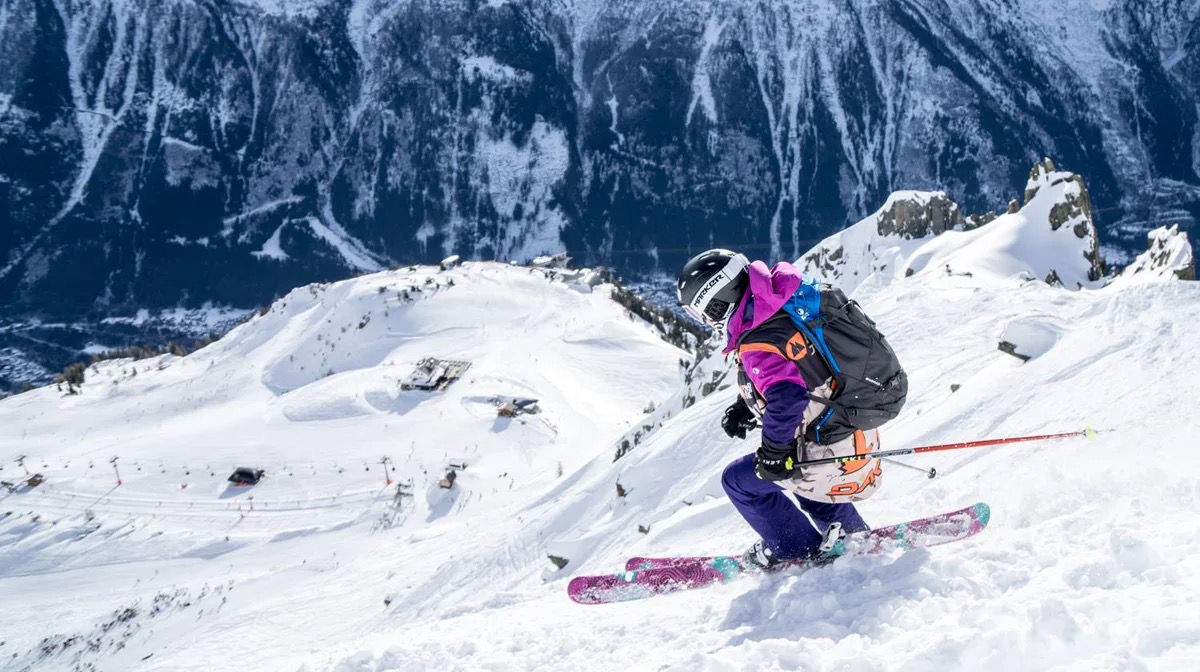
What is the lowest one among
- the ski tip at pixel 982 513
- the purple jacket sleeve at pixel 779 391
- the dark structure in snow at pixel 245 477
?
the dark structure in snow at pixel 245 477

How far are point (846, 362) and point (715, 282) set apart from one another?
1311mm

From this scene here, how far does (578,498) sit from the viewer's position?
70.5 ft

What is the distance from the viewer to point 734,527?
1199cm

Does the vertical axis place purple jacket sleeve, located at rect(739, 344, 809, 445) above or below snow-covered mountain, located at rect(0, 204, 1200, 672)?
above

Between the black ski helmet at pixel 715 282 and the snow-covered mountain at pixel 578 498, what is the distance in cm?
261

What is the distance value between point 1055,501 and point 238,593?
27.9 metres

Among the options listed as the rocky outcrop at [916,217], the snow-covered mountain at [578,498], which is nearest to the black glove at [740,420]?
the snow-covered mountain at [578,498]

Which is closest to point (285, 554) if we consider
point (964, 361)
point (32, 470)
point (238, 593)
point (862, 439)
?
point (238, 593)

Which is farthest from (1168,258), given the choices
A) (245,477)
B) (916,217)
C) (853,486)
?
(245,477)

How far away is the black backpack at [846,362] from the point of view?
6.03m

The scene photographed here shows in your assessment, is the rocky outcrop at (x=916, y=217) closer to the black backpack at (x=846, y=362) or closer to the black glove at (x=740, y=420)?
the black glove at (x=740, y=420)

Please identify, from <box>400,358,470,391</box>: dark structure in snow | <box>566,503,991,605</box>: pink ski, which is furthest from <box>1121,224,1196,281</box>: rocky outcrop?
<box>400,358,470,391</box>: dark structure in snow

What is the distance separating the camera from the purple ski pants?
→ 22.4 feet

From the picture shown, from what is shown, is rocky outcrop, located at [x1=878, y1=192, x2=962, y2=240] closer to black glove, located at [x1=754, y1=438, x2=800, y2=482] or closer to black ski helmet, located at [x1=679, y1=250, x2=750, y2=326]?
black ski helmet, located at [x1=679, y1=250, x2=750, y2=326]
